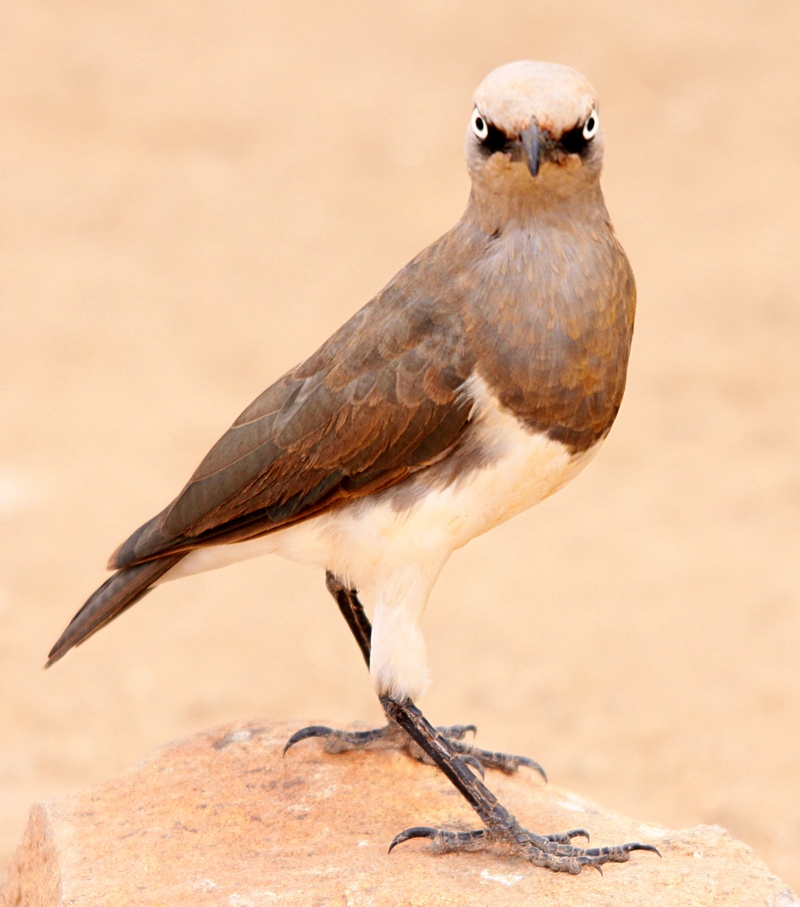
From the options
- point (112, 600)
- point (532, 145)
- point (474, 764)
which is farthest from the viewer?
point (474, 764)

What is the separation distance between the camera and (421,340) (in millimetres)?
4691

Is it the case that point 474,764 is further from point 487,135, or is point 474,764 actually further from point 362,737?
point 487,135

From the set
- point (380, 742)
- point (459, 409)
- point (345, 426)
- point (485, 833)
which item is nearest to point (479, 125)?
point (459, 409)

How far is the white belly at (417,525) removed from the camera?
180 inches

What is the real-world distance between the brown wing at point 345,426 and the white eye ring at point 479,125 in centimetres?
51

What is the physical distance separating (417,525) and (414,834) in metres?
1.11

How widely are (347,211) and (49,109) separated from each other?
4.35m

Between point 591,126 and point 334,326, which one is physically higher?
point 334,326

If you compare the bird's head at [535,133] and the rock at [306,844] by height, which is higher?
the bird's head at [535,133]

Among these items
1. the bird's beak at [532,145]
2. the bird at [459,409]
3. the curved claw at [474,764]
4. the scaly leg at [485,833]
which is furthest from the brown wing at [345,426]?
the curved claw at [474,764]

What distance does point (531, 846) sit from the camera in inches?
190

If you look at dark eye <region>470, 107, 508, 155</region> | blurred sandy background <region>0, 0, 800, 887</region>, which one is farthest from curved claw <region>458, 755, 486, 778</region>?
blurred sandy background <region>0, 0, 800, 887</region>

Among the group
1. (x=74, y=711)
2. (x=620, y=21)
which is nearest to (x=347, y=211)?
(x=620, y=21)

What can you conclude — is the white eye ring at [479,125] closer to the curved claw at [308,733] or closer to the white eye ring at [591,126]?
the white eye ring at [591,126]
